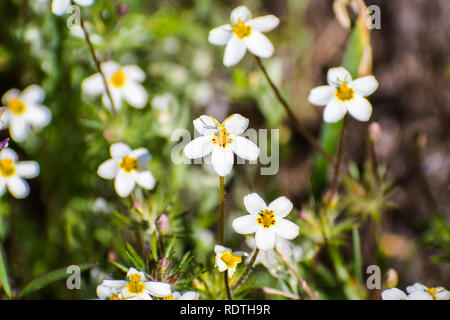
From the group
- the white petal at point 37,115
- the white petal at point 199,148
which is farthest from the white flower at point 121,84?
the white petal at point 199,148

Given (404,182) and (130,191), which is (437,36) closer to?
(404,182)

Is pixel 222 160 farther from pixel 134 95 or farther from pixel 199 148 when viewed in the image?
pixel 134 95

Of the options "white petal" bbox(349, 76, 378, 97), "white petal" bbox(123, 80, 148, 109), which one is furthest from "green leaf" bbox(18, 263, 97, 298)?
"white petal" bbox(349, 76, 378, 97)

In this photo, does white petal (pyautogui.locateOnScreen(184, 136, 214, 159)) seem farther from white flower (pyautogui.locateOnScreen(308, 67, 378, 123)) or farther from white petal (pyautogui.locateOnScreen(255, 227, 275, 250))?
white flower (pyautogui.locateOnScreen(308, 67, 378, 123))

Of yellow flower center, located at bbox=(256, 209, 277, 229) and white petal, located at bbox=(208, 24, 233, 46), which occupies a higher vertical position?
white petal, located at bbox=(208, 24, 233, 46)

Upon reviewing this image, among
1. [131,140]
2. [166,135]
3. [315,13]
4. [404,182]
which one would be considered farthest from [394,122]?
[131,140]

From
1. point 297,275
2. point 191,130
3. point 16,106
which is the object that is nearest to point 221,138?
point 297,275

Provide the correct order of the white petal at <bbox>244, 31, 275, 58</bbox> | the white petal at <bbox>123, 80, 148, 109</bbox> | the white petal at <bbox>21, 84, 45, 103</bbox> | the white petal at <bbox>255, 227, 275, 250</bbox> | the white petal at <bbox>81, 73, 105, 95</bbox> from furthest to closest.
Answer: the white petal at <bbox>21, 84, 45, 103</bbox> < the white petal at <bbox>123, 80, 148, 109</bbox> < the white petal at <bbox>81, 73, 105, 95</bbox> < the white petal at <bbox>244, 31, 275, 58</bbox> < the white petal at <bbox>255, 227, 275, 250</bbox>
